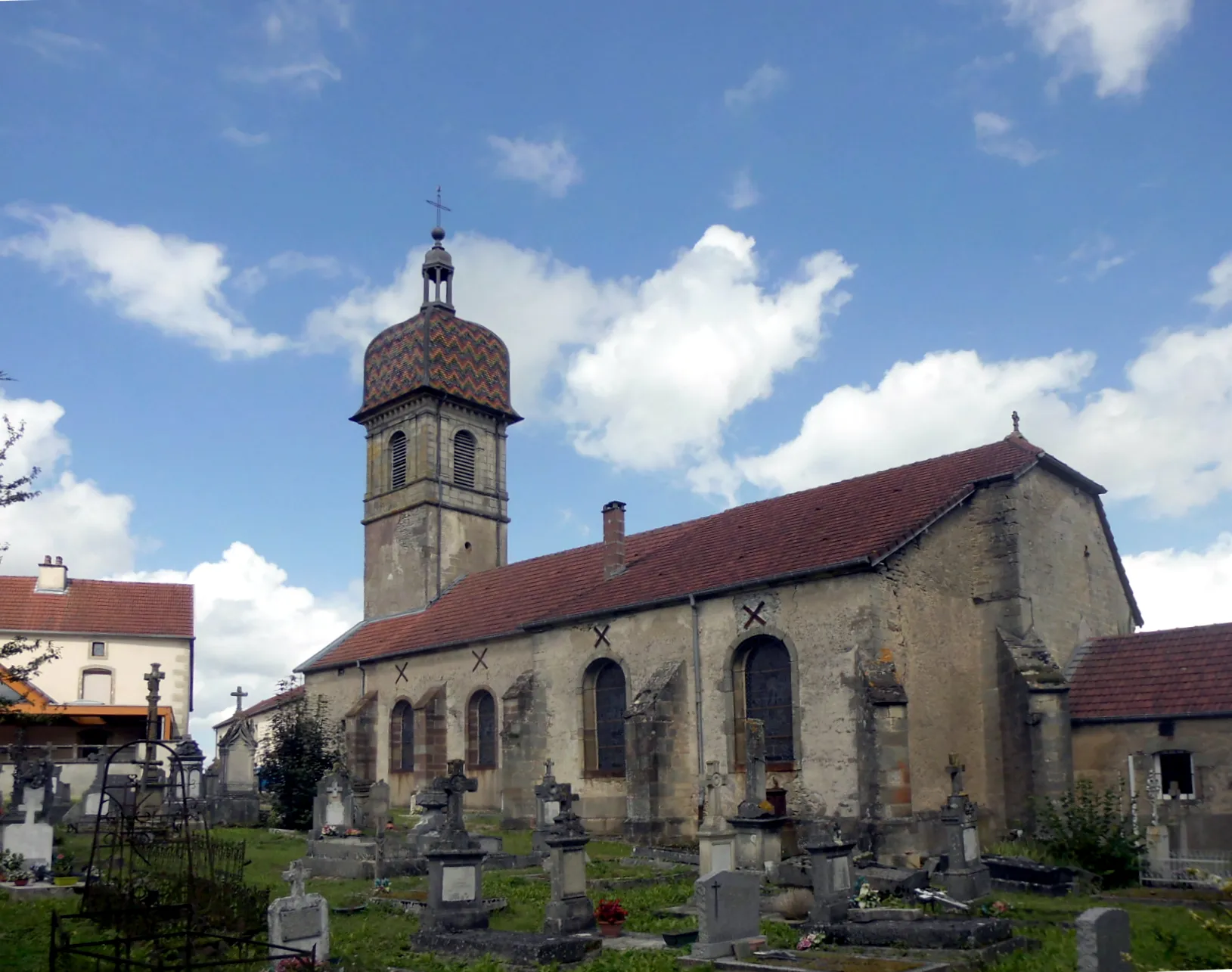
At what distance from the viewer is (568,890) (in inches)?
540

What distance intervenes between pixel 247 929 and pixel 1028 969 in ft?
25.7

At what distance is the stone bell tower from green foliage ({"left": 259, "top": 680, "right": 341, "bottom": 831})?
7.83 meters

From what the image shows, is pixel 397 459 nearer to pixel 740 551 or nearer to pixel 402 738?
pixel 402 738

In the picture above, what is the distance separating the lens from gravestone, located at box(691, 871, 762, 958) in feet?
39.4

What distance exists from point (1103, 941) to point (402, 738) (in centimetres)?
2631

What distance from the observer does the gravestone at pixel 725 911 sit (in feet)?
39.4

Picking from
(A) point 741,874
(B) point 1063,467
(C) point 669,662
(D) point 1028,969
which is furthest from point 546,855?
(B) point 1063,467

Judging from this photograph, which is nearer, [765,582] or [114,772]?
[765,582]

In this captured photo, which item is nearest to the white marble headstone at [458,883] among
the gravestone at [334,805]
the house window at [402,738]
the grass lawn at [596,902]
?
the grass lawn at [596,902]

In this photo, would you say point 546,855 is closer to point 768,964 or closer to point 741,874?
point 741,874

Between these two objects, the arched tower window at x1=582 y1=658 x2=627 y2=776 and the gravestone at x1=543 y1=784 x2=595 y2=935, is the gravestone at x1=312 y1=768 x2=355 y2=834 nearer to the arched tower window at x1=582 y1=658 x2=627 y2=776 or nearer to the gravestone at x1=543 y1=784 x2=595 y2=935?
the arched tower window at x1=582 y1=658 x2=627 y2=776

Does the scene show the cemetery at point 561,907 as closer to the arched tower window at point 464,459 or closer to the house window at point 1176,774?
the house window at point 1176,774

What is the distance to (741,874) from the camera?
12484mm

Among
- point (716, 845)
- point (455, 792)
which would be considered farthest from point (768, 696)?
point (455, 792)
